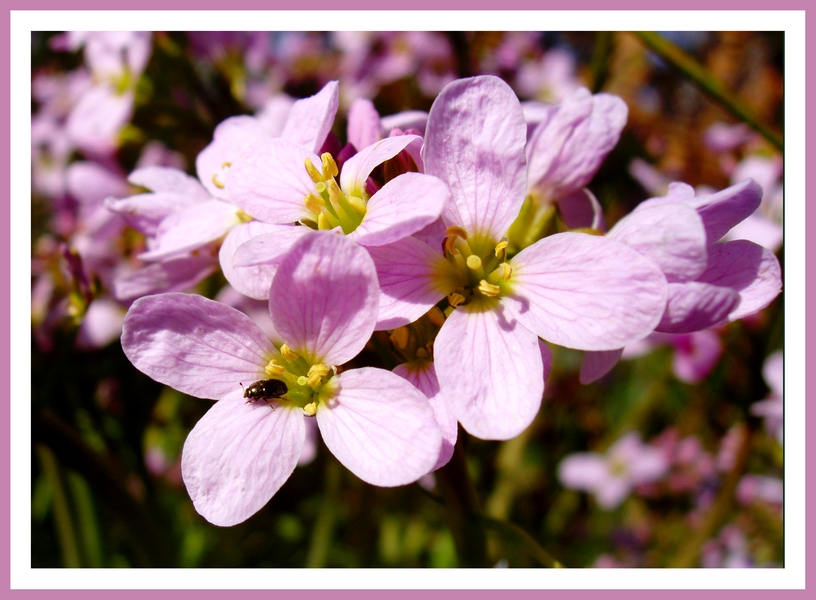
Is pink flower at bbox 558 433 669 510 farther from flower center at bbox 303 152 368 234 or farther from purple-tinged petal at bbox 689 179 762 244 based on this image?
flower center at bbox 303 152 368 234

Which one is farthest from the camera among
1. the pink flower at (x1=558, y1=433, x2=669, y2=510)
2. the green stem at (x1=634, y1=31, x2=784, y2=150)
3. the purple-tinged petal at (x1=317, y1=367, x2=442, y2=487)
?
the pink flower at (x1=558, y1=433, x2=669, y2=510)

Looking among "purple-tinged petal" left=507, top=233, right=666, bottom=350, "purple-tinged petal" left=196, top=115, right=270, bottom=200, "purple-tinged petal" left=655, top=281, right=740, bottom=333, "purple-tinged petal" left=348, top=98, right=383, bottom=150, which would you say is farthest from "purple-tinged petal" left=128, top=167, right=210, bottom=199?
"purple-tinged petal" left=655, top=281, right=740, bottom=333

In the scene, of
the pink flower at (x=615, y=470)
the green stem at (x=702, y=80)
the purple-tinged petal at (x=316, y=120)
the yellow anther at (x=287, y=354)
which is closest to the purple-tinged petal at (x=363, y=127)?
the purple-tinged petal at (x=316, y=120)

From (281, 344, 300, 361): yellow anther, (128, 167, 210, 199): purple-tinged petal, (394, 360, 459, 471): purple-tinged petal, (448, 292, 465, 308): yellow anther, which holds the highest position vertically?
(128, 167, 210, 199): purple-tinged petal

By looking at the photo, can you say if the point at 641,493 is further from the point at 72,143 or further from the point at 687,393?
the point at 72,143

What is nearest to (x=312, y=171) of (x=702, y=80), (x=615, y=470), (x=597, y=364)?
(x=597, y=364)

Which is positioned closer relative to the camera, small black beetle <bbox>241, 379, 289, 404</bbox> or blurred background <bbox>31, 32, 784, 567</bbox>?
small black beetle <bbox>241, 379, 289, 404</bbox>

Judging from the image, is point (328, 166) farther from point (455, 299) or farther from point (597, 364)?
point (597, 364)

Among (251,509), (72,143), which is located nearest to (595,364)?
(251,509)
